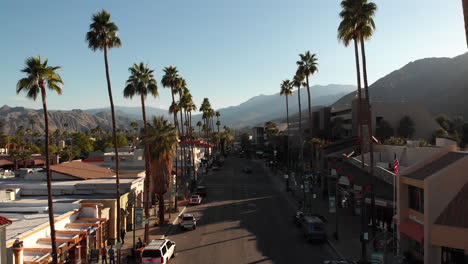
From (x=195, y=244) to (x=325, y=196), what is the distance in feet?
90.9

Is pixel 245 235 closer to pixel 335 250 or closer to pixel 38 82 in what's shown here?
pixel 335 250

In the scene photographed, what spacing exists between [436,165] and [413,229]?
3.89m

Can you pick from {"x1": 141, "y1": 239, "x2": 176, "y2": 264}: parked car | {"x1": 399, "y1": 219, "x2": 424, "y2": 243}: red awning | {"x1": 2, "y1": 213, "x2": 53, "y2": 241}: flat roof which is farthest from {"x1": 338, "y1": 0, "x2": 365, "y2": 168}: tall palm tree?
{"x1": 2, "y1": 213, "x2": 53, "y2": 241}: flat roof

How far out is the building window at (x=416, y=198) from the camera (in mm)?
21344

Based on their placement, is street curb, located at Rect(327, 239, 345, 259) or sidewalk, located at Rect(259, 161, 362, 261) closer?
street curb, located at Rect(327, 239, 345, 259)

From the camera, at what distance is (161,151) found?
114ft

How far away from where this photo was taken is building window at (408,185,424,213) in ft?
70.0

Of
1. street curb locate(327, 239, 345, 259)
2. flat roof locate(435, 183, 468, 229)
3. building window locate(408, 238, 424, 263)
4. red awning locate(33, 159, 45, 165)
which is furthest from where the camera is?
red awning locate(33, 159, 45, 165)

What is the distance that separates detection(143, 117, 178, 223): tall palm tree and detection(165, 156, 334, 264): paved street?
14.0 feet

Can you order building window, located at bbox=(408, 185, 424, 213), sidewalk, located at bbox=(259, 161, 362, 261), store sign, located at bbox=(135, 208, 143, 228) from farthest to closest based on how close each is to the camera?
store sign, located at bbox=(135, 208, 143, 228), sidewalk, located at bbox=(259, 161, 362, 261), building window, located at bbox=(408, 185, 424, 213)

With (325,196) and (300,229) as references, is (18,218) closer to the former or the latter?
(300,229)

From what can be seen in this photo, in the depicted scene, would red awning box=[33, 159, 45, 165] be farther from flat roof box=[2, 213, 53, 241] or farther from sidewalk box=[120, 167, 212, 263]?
flat roof box=[2, 213, 53, 241]

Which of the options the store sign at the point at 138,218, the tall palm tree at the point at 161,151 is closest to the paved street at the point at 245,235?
the store sign at the point at 138,218

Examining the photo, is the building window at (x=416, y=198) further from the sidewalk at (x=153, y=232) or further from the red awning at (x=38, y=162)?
the red awning at (x=38, y=162)
